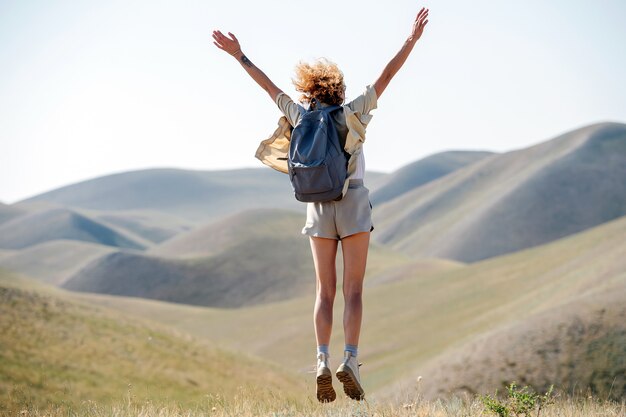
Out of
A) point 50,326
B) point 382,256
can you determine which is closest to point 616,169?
point 382,256

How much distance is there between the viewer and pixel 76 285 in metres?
160

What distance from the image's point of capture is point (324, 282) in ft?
22.8

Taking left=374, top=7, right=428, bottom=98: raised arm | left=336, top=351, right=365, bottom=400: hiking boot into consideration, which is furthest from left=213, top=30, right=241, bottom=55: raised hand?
left=336, top=351, right=365, bottom=400: hiking boot

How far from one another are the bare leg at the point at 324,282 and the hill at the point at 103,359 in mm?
18453

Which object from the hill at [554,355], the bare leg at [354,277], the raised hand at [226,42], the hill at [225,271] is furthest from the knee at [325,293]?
the hill at [225,271]

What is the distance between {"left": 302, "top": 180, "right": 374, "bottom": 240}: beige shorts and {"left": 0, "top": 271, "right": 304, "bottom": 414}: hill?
18.8 metres

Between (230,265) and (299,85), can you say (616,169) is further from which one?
(299,85)

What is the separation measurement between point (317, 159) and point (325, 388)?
5.98 feet

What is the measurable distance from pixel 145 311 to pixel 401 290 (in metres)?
36.7

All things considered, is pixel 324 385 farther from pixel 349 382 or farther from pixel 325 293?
pixel 325 293

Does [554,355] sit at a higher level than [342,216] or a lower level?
lower

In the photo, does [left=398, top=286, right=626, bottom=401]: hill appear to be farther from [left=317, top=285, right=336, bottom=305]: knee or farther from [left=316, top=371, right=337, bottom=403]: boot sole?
[left=316, top=371, right=337, bottom=403]: boot sole

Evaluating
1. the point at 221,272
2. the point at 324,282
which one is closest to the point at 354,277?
the point at 324,282

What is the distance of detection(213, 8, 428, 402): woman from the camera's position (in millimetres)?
6719
